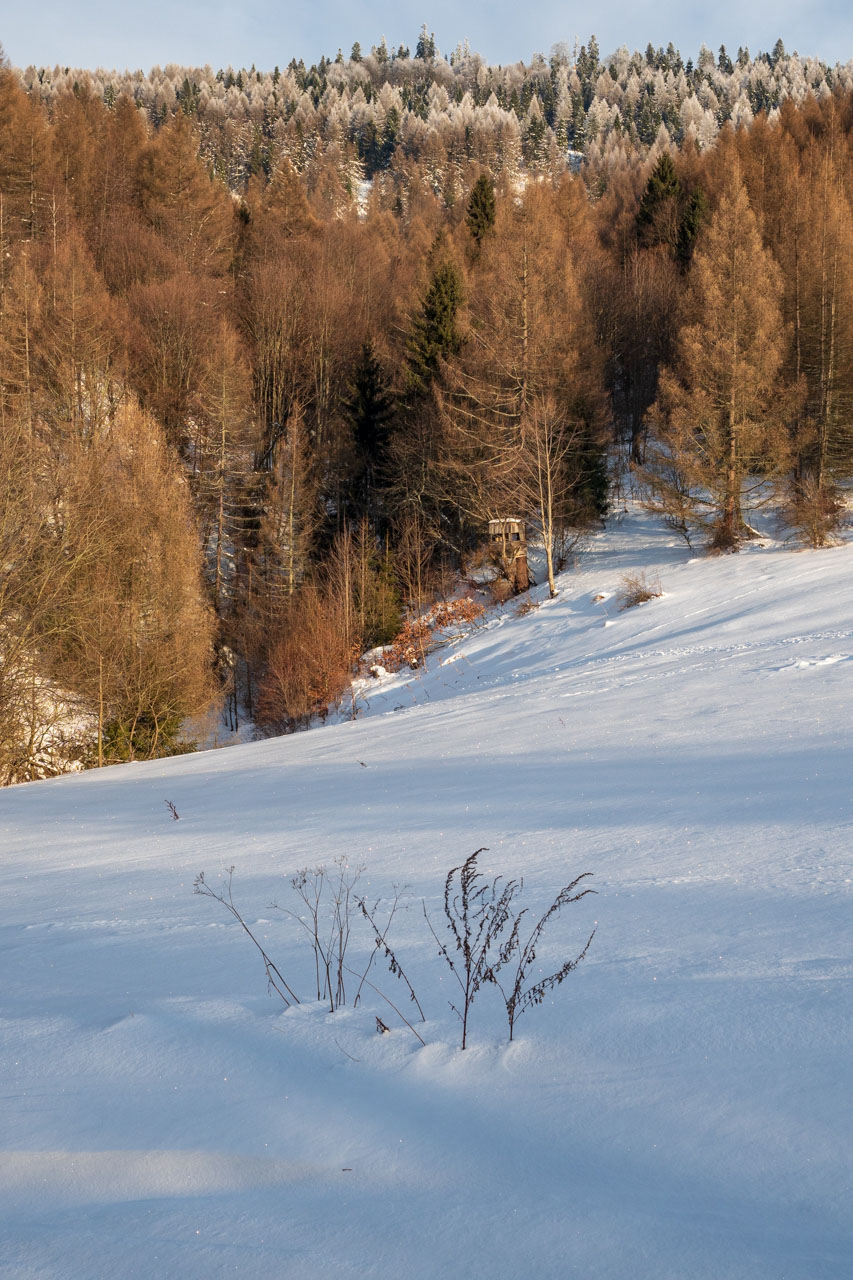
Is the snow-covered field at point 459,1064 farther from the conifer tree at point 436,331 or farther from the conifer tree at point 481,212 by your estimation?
the conifer tree at point 481,212

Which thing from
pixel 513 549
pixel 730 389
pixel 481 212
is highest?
pixel 481 212

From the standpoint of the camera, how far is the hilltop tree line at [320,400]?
22.0m

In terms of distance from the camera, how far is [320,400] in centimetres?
3912

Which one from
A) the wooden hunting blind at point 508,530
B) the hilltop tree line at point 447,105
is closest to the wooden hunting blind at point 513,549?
the wooden hunting blind at point 508,530

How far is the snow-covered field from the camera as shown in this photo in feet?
6.32

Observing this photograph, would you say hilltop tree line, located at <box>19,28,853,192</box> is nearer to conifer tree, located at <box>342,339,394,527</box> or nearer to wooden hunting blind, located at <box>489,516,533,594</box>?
conifer tree, located at <box>342,339,394,527</box>

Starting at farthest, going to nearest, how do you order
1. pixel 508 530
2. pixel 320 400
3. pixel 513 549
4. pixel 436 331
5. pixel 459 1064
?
pixel 320 400 < pixel 436 331 < pixel 513 549 < pixel 508 530 < pixel 459 1064

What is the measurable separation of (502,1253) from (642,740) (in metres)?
7.15

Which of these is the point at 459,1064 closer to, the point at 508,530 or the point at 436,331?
the point at 508,530

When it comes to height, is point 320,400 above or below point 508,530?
above

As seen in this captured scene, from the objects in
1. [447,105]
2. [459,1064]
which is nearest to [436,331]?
[459,1064]


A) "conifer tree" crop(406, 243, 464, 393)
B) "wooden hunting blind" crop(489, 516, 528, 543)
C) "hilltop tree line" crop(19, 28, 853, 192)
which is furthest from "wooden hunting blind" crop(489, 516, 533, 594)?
"hilltop tree line" crop(19, 28, 853, 192)

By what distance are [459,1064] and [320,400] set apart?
1531 inches

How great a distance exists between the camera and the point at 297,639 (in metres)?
26.9
